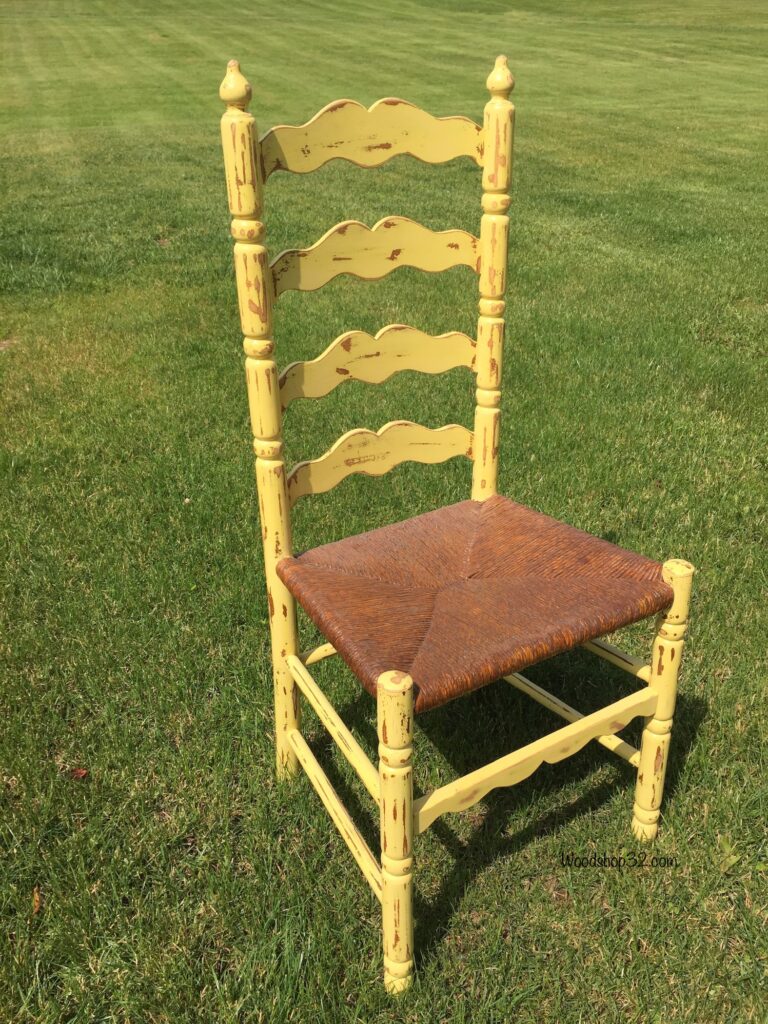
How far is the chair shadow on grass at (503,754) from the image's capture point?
1.99 m

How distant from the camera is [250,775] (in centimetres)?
220

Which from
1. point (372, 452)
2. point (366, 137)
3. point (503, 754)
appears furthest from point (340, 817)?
point (366, 137)

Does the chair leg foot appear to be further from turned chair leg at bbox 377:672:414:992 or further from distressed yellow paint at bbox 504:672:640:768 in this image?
turned chair leg at bbox 377:672:414:992

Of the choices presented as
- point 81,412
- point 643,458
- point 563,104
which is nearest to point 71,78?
point 563,104

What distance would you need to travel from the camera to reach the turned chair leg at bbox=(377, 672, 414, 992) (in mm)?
1432

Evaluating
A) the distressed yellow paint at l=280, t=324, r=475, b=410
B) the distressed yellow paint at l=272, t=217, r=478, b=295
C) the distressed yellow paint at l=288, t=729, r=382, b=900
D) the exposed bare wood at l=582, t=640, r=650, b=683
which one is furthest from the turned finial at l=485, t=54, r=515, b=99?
the distressed yellow paint at l=288, t=729, r=382, b=900

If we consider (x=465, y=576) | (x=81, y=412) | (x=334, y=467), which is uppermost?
(x=334, y=467)

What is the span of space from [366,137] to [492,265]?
426 mm

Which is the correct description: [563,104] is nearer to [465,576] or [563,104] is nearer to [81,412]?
[81,412]

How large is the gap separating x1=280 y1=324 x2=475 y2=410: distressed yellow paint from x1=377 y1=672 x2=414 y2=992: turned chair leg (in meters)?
0.73

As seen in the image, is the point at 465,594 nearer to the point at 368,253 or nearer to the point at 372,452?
the point at 372,452

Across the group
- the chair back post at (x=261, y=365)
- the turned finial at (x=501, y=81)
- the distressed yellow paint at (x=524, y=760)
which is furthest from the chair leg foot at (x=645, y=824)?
the turned finial at (x=501, y=81)

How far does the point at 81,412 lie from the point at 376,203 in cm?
470

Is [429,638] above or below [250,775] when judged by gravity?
above
